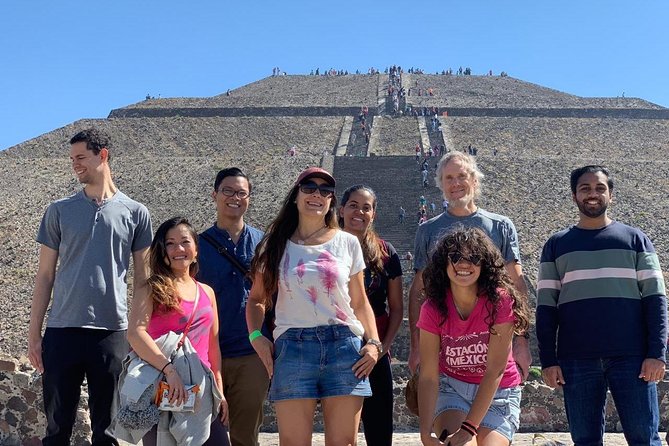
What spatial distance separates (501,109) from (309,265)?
4502 centimetres

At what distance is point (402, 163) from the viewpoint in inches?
1310

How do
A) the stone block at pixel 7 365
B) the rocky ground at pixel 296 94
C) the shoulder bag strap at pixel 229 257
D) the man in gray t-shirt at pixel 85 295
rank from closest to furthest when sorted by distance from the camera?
the man in gray t-shirt at pixel 85 295 → the shoulder bag strap at pixel 229 257 → the stone block at pixel 7 365 → the rocky ground at pixel 296 94

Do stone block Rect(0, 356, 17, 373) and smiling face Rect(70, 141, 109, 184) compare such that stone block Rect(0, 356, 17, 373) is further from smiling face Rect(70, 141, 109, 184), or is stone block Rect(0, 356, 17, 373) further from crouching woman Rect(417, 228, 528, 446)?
crouching woman Rect(417, 228, 528, 446)

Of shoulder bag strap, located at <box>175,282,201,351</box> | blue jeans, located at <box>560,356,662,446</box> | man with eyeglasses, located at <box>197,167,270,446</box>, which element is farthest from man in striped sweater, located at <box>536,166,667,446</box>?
shoulder bag strap, located at <box>175,282,201,351</box>

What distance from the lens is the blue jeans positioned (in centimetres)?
484

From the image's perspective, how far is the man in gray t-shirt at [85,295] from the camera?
4980 millimetres

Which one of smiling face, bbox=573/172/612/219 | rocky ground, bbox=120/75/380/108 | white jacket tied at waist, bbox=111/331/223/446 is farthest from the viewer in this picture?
rocky ground, bbox=120/75/380/108

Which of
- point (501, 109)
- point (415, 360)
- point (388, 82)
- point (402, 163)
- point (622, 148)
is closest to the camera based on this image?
point (415, 360)

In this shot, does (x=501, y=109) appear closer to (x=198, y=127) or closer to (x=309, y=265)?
(x=198, y=127)

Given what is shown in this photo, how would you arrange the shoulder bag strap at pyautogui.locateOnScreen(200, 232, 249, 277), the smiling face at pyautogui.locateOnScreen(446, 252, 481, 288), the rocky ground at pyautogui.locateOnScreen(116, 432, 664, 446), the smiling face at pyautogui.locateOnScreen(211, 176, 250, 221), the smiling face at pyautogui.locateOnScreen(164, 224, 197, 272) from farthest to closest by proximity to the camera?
1. the rocky ground at pyautogui.locateOnScreen(116, 432, 664, 446)
2. the smiling face at pyautogui.locateOnScreen(211, 176, 250, 221)
3. the shoulder bag strap at pyautogui.locateOnScreen(200, 232, 249, 277)
4. the smiling face at pyautogui.locateOnScreen(164, 224, 197, 272)
5. the smiling face at pyautogui.locateOnScreen(446, 252, 481, 288)

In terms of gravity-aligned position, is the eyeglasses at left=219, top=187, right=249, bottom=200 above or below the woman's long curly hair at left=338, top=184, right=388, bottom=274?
above

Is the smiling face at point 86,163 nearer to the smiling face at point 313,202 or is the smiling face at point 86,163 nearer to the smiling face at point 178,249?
the smiling face at point 178,249

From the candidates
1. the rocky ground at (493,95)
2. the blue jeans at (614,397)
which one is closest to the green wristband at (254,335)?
the blue jeans at (614,397)

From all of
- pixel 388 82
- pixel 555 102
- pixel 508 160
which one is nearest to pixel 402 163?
pixel 508 160
